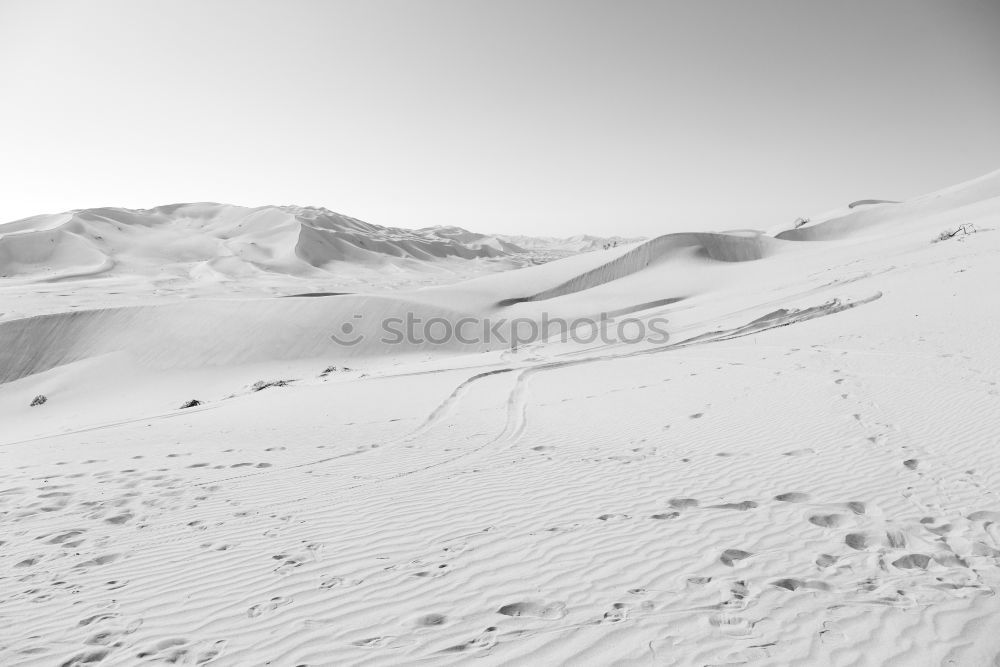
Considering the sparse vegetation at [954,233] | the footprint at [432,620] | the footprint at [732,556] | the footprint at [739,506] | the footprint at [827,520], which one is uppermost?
the sparse vegetation at [954,233]

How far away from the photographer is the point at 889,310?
1326 cm

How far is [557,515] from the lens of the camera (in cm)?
448

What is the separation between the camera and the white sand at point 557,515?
2.86 m

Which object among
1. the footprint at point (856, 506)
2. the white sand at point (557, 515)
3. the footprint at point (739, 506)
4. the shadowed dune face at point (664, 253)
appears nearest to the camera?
the white sand at point (557, 515)

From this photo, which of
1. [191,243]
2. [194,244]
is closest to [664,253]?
[194,244]

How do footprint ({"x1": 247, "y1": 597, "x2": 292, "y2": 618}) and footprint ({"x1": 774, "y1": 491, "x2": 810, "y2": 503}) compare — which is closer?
footprint ({"x1": 247, "y1": 597, "x2": 292, "y2": 618})

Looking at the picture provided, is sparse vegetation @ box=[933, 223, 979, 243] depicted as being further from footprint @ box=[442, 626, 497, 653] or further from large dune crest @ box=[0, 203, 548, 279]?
large dune crest @ box=[0, 203, 548, 279]

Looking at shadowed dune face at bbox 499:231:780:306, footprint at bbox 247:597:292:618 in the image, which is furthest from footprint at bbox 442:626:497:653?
shadowed dune face at bbox 499:231:780:306

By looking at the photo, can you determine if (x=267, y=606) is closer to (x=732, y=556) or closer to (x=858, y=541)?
(x=732, y=556)

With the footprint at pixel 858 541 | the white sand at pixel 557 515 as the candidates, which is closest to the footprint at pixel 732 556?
the white sand at pixel 557 515

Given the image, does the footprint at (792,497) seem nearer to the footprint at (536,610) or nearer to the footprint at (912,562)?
the footprint at (912,562)

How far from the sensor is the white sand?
112 inches

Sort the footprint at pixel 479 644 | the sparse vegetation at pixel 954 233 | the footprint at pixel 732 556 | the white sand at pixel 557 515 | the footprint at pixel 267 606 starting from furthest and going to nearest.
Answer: the sparse vegetation at pixel 954 233 → the footprint at pixel 732 556 → the footprint at pixel 267 606 → the white sand at pixel 557 515 → the footprint at pixel 479 644

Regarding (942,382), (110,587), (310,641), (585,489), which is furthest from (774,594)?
(942,382)
